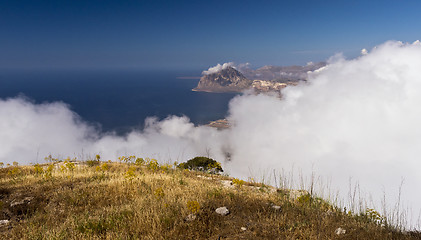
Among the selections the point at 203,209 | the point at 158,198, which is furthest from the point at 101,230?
the point at 203,209

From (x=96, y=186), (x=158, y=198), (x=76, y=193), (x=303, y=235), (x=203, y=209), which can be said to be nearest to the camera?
(x=303, y=235)

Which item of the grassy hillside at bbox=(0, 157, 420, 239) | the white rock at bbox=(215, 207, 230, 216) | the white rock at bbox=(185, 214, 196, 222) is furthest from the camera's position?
the white rock at bbox=(215, 207, 230, 216)

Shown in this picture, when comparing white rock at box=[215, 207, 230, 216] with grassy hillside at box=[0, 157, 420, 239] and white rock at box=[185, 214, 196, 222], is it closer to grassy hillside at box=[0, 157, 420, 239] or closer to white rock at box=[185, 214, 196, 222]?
grassy hillside at box=[0, 157, 420, 239]

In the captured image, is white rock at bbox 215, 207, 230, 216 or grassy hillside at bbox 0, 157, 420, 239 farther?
white rock at bbox 215, 207, 230, 216

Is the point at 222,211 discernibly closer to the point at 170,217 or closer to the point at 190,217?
the point at 190,217

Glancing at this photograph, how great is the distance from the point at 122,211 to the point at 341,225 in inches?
233

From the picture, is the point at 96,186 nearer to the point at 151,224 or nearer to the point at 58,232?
the point at 58,232

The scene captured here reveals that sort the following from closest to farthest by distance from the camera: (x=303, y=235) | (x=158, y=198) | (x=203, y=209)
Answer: (x=303, y=235)
(x=203, y=209)
(x=158, y=198)

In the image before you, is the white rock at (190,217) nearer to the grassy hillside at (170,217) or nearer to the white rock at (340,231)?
the grassy hillside at (170,217)

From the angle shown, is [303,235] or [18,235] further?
[18,235]

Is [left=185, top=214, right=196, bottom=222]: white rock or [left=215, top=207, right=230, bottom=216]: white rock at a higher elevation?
[left=185, top=214, right=196, bottom=222]: white rock

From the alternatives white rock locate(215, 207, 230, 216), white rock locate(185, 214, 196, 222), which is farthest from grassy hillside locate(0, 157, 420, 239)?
white rock locate(215, 207, 230, 216)

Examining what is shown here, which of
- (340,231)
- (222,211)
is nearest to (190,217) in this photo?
(222,211)

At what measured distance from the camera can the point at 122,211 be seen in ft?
21.2
